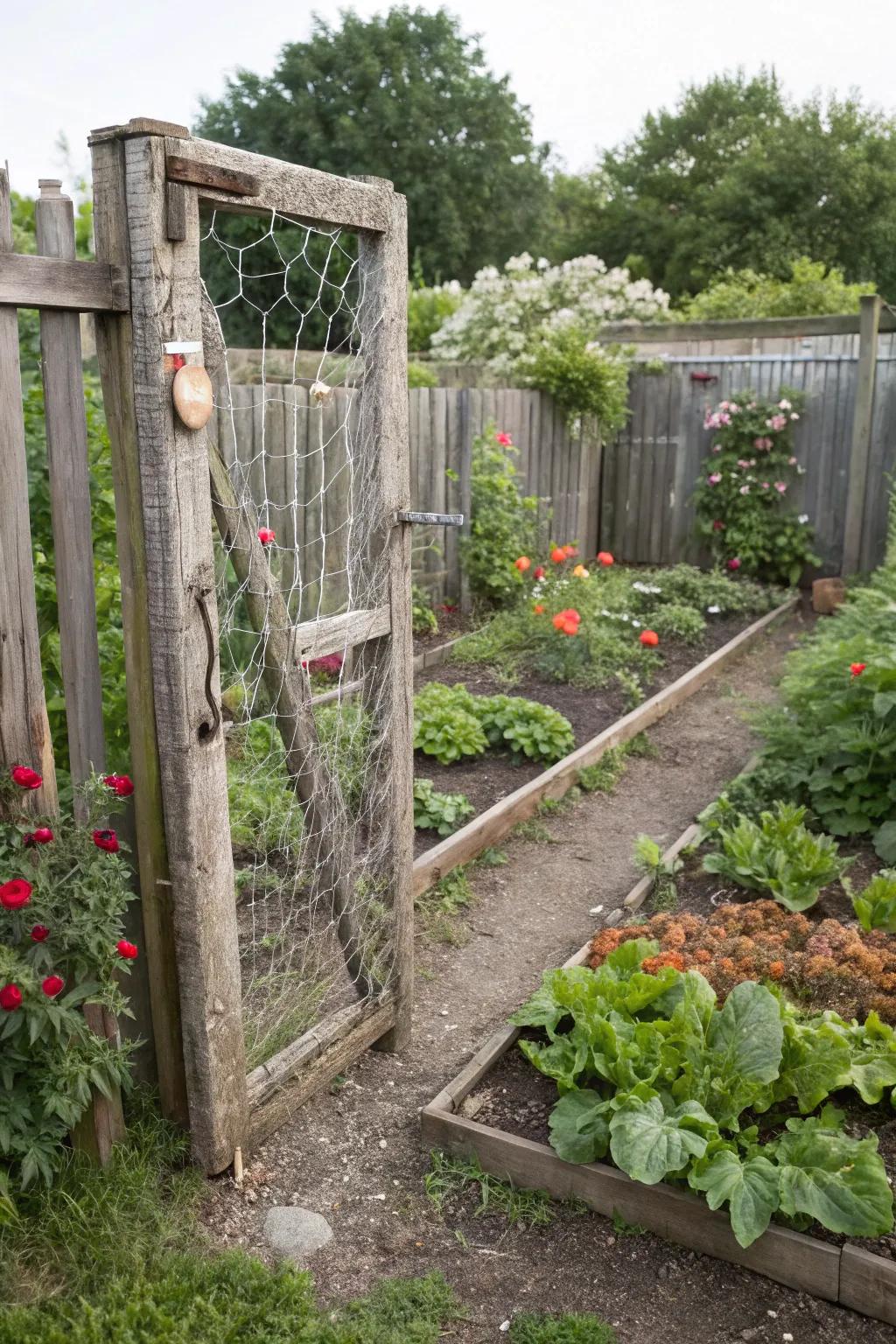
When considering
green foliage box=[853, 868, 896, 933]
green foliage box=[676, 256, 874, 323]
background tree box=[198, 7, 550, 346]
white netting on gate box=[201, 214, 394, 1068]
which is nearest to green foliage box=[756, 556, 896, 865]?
green foliage box=[853, 868, 896, 933]

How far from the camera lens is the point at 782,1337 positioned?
2.39 metres

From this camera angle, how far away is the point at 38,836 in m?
2.24

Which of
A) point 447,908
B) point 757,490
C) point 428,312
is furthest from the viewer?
point 428,312

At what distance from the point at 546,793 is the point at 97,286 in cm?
378

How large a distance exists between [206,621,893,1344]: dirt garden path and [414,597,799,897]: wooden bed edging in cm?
34

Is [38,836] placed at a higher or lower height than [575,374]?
lower

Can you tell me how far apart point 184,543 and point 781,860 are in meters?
2.71

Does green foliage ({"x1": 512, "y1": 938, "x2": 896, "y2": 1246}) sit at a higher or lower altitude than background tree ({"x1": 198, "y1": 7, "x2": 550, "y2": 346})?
lower

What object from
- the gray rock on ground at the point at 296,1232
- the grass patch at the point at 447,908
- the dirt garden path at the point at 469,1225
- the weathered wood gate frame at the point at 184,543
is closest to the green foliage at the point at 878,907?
the dirt garden path at the point at 469,1225

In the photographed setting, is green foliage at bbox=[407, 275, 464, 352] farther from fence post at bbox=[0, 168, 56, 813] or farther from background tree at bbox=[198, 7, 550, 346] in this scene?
fence post at bbox=[0, 168, 56, 813]

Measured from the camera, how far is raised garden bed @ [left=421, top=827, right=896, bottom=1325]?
244 centimetres

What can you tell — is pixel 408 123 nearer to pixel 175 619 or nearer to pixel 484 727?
pixel 484 727

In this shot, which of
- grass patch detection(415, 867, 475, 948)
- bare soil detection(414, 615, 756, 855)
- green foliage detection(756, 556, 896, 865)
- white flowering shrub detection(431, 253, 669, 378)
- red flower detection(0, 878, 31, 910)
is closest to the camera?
red flower detection(0, 878, 31, 910)

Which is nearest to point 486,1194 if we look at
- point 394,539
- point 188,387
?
point 394,539
